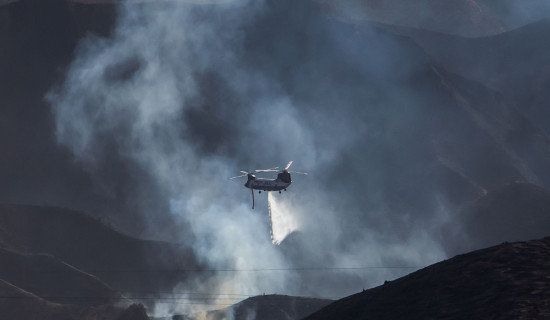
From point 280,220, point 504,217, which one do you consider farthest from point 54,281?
point 504,217

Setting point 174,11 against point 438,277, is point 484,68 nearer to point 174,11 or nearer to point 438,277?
point 174,11

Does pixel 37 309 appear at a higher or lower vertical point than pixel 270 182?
lower

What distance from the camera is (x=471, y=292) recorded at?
112 ft

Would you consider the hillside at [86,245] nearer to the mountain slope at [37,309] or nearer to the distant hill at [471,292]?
the mountain slope at [37,309]

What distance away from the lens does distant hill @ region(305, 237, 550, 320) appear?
3153cm

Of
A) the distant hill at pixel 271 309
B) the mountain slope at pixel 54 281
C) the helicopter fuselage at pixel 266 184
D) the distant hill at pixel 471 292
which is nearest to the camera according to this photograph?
the distant hill at pixel 471 292

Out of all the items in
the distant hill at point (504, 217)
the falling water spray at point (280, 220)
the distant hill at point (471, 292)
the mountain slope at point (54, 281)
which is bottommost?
the distant hill at point (471, 292)

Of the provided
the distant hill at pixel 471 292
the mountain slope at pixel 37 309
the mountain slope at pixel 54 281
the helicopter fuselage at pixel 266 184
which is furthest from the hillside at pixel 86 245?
the distant hill at pixel 471 292

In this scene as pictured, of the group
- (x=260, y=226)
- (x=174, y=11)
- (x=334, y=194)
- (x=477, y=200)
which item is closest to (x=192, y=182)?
(x=260, y=226)

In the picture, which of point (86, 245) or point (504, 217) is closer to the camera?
point (86, 245)

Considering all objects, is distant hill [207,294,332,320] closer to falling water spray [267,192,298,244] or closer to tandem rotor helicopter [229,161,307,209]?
tandem rotor helicopter [229,161,307,209]

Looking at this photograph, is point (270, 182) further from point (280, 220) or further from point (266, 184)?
point (280, 220)

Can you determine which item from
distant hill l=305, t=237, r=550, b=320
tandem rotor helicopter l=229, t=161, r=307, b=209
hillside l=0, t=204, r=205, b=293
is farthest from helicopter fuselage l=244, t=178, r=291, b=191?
distant hill l=305, t=237, r=550, b=320

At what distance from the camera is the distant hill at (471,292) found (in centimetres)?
3153
